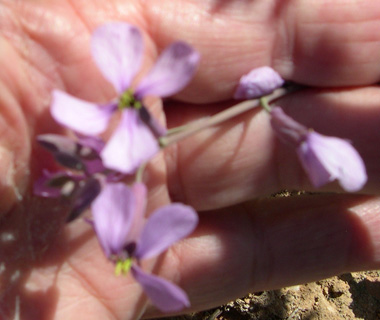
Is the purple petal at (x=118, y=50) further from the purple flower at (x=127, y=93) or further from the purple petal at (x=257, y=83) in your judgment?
the purple petal at (x=257, y=83)

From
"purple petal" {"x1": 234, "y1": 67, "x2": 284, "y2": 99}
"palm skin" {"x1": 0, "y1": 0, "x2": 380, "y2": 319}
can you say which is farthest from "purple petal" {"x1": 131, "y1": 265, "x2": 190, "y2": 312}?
"purple petal" {"x1": 234, "y1": 67, "x2": 284, "y2": 99}

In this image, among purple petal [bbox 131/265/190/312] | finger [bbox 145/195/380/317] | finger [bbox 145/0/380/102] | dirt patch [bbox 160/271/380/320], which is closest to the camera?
purple petal [bbox 131/265/190/312]

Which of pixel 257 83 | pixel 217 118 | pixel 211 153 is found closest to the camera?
pixel 217 118

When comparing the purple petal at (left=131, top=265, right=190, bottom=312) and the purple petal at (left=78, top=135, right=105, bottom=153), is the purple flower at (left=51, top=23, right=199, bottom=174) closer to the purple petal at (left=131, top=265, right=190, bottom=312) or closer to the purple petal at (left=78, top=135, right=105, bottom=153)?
the purple petal at (left=78, top=135, right=105, bottom=153)

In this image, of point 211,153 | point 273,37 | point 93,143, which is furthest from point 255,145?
point 93,143

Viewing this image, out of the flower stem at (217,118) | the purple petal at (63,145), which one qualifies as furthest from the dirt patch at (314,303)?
the purple petal at (63,145)

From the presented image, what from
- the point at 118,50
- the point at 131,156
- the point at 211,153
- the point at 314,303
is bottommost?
the point at 314,303

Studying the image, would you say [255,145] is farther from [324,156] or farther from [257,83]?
[324,156]
